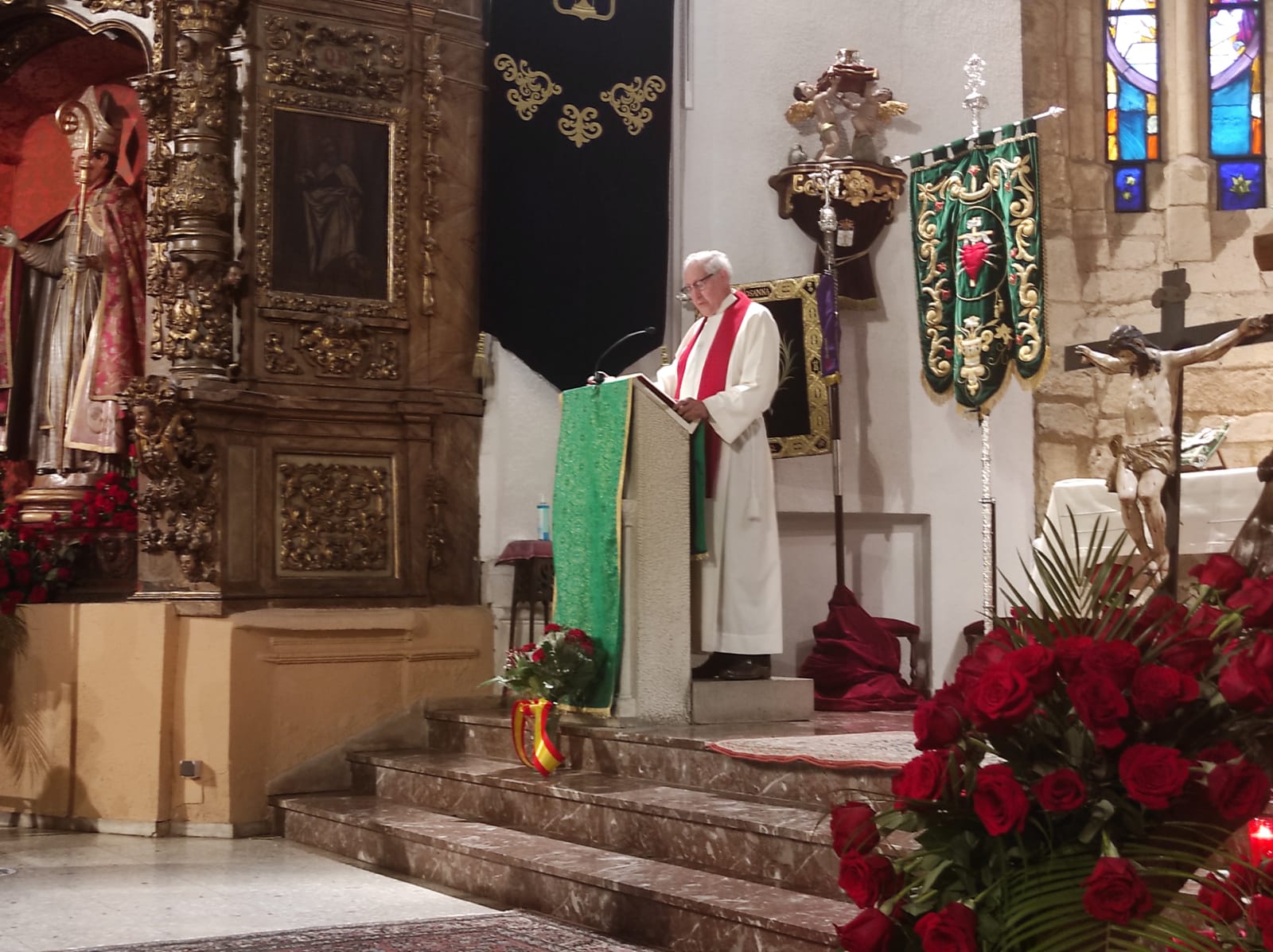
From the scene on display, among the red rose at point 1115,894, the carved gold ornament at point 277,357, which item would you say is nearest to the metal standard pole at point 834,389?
the carved gold ornament at point 277,357

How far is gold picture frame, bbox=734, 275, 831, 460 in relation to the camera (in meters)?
7.87

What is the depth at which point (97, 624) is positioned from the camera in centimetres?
710

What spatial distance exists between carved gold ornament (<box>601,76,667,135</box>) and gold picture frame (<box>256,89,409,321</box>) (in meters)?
1.16

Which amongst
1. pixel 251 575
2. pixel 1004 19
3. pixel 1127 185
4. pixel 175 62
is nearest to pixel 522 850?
pixel 251 575

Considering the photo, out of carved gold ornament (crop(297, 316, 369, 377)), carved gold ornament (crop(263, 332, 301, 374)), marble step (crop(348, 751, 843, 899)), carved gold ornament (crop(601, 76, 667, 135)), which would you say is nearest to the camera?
marble step (crop(348, 751, 843, 899))

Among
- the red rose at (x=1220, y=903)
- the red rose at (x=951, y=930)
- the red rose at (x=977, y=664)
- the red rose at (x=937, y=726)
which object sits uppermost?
the red rose at (x=977, y=664)

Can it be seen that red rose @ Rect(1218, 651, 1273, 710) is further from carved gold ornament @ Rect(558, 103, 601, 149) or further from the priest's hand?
carved gold ornament @ Rect(558, 103, 601, 149)

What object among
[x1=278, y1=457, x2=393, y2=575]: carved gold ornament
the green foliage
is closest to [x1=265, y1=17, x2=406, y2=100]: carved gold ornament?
[x1=278, y1=457, x2=393, y2=575]: carved gold ornament

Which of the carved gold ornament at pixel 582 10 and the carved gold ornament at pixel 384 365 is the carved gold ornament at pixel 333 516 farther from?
the carved gold ornament at pixel 582 10

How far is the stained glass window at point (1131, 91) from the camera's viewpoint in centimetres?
1002

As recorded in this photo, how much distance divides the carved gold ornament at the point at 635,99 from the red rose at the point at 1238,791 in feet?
22.0

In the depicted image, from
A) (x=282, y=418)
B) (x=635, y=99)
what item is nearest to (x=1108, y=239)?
(x=635, y=99)

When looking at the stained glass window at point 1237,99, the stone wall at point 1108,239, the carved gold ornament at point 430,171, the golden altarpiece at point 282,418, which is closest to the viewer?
the golden altarpiece at point 282,418

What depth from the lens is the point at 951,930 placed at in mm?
1920
